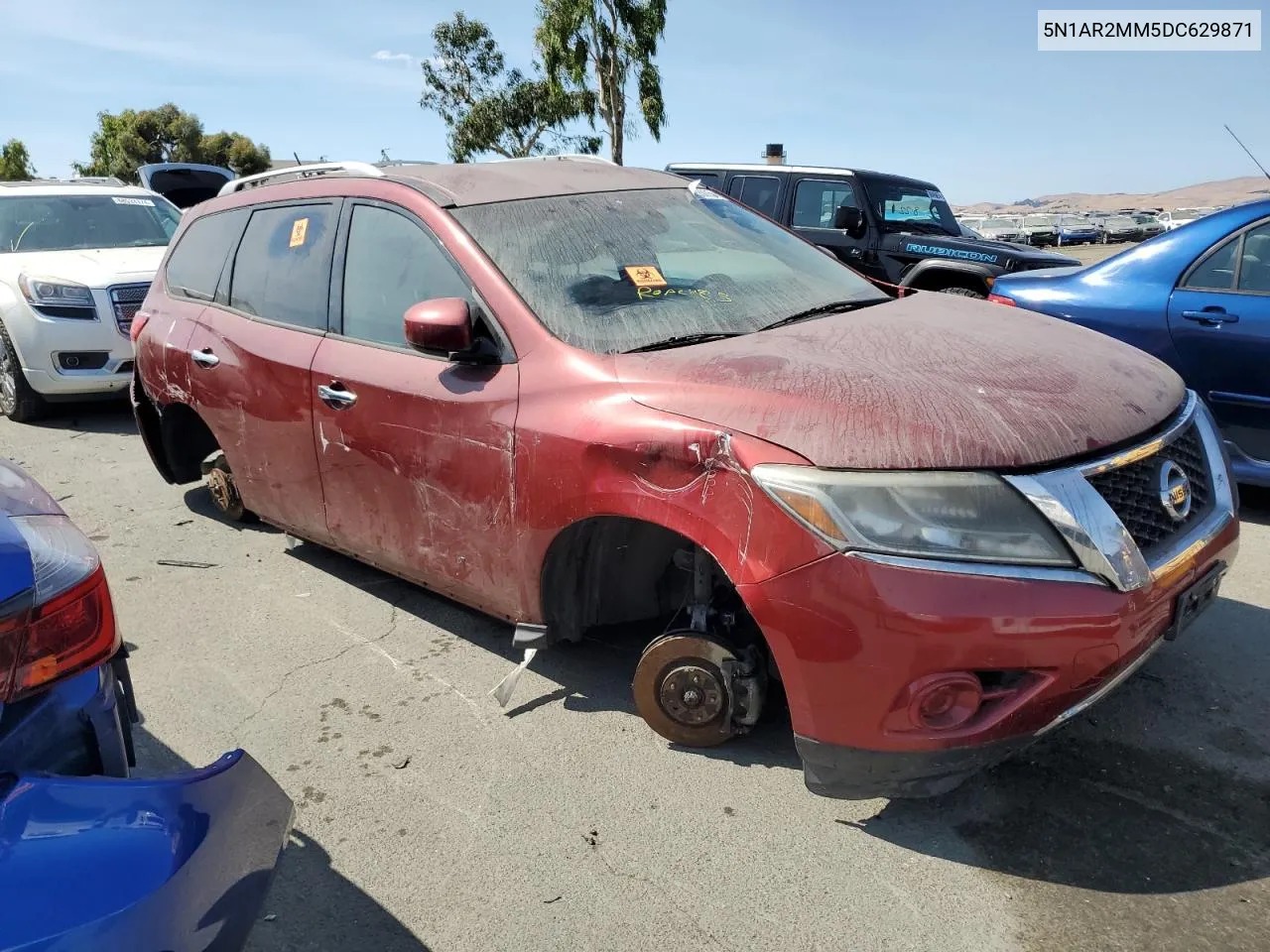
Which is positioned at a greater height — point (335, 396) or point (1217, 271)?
point (1217, 271)

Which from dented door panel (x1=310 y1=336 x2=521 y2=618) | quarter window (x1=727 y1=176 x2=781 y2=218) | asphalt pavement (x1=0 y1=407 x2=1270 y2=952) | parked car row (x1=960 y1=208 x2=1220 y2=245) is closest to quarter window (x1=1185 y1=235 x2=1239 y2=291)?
asphalt pavement (x1=0 y1=407 x2=1270 y2=952)

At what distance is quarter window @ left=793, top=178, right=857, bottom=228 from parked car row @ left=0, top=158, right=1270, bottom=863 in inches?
209

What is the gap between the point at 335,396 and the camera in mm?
3418

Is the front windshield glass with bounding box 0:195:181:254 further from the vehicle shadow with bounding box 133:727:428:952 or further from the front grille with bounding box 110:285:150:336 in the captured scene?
the vehicle shadow with bounding box 133:727:428:952

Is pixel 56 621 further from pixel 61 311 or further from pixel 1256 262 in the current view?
pixel 61 311

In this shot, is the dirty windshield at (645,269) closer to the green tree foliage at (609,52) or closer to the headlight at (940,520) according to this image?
the headlight at (940,520)

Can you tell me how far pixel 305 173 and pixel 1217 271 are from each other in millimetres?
4417

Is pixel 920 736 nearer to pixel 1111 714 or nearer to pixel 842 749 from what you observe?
pixel 842 749

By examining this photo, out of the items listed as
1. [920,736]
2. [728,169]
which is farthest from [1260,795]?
[728,169]

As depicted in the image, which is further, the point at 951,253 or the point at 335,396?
the point at 951,253

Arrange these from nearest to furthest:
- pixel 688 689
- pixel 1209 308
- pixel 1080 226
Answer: pixel 688 689 < pixel 1209 308 < pixel 1080 226

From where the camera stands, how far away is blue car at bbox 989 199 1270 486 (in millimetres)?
4457

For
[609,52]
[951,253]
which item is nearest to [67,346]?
[951,253]

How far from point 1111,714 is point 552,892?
1.87 metres
